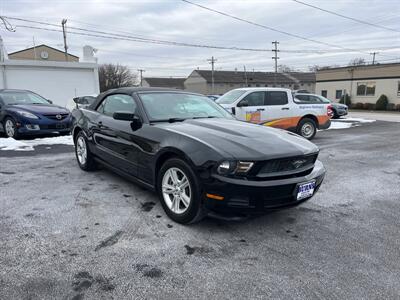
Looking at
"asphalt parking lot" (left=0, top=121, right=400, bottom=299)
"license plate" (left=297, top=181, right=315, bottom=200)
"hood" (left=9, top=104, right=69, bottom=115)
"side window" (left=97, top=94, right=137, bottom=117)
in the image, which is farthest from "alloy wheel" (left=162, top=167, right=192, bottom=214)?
"hood" (left=9, top=104, right=69, bottom=115)

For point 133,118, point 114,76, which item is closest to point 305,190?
point 133,118

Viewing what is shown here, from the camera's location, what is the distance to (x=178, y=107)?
4445mm

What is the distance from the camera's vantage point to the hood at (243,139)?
313 centimetres

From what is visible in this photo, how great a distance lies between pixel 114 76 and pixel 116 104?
Result: 67087mm

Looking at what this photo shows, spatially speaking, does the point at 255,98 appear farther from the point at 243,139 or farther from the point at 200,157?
the point at 200,157

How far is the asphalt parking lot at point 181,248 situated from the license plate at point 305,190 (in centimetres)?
42

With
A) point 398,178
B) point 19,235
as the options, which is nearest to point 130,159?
point 19,235

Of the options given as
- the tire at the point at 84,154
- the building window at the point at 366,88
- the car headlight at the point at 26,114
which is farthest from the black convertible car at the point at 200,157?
the building window at the point at 366,88

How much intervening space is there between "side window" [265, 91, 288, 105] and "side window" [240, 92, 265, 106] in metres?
0.20

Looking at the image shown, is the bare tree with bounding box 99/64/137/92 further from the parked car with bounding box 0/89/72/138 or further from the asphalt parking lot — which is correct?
the asphalt parking lot

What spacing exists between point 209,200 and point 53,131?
23.5ft

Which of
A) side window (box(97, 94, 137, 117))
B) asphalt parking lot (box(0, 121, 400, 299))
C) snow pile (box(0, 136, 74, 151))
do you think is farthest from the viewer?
snow pile (box(0, 136, 74, 151))

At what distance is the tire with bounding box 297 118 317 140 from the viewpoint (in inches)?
406

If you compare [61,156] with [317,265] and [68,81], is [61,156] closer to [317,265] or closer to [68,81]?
[317,265]
